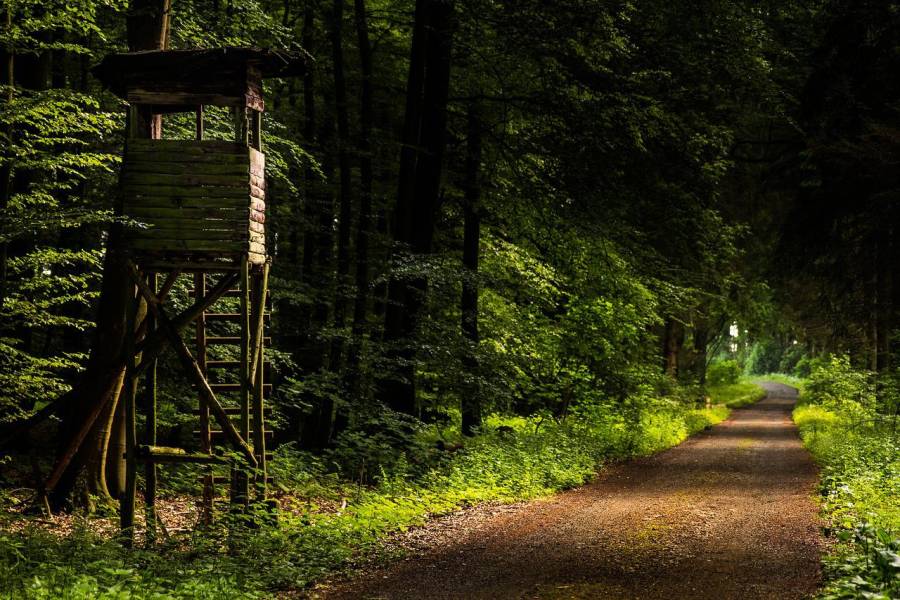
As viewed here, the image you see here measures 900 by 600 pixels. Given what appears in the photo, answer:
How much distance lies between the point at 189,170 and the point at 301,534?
447 centimetres

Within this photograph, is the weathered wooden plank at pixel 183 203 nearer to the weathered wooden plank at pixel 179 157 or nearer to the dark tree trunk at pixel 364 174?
the weathered wooden plank at pixel 179 157

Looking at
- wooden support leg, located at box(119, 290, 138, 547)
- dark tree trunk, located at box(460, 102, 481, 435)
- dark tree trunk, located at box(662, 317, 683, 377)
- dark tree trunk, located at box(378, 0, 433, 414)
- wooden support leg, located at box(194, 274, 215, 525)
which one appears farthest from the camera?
dark tree trunk, located at box(662, 317, 683, 377)

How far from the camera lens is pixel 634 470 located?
17641 millimetres

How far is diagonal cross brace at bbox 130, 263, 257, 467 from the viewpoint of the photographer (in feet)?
33.8

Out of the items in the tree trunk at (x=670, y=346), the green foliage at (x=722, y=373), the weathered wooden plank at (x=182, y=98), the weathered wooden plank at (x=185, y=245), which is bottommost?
the green foliage at (x=722, y=373)

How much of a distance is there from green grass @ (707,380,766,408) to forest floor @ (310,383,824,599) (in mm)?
31978

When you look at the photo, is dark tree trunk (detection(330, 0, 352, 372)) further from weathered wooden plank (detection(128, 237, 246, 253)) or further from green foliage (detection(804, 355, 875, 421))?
green foliage (detection(804, 355, 875, 421))

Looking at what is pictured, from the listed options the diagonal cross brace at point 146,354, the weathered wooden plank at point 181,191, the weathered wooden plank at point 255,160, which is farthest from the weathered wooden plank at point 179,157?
the diagonal cross brace at point 146,354

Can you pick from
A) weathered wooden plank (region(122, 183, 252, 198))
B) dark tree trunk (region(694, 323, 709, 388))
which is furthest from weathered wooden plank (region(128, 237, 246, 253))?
dark tree trunk (region(694, 323, 709, 388))

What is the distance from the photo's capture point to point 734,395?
172ft

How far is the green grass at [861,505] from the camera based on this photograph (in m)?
6.60

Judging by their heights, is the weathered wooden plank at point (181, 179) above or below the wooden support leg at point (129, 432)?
above

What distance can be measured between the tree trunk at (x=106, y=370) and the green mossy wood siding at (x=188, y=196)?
46cm

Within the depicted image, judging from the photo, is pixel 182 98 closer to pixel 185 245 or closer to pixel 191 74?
pixel 191 74
